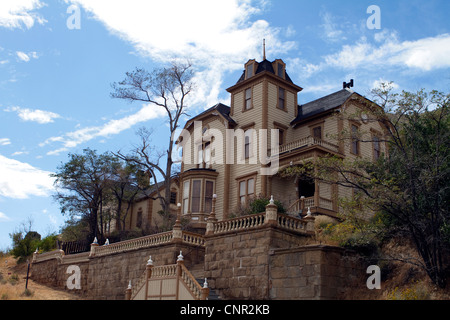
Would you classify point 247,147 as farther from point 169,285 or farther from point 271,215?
point 169,285

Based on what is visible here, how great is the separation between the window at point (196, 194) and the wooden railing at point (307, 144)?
6886mm

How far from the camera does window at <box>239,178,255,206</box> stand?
1302 inches

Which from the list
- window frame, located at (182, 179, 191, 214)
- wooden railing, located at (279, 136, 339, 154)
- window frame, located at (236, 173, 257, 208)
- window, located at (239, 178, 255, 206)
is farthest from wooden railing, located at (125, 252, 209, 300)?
window frame, located at (182, 179, 191, 214)

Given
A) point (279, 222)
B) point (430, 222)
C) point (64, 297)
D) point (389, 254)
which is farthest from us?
point (64, 297)

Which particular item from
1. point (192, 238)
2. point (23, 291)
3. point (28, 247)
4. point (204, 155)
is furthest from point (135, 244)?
point (28, 247)

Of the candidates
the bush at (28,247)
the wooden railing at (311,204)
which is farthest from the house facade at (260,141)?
the bush at (28,247)

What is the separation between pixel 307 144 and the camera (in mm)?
30016

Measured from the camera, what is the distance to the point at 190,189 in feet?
117

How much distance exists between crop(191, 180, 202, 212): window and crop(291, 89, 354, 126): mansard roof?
8102 mm

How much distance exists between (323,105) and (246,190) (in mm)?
7995

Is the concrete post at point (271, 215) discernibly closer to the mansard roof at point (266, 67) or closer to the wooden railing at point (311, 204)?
the wooden railing at point (311, 204)
